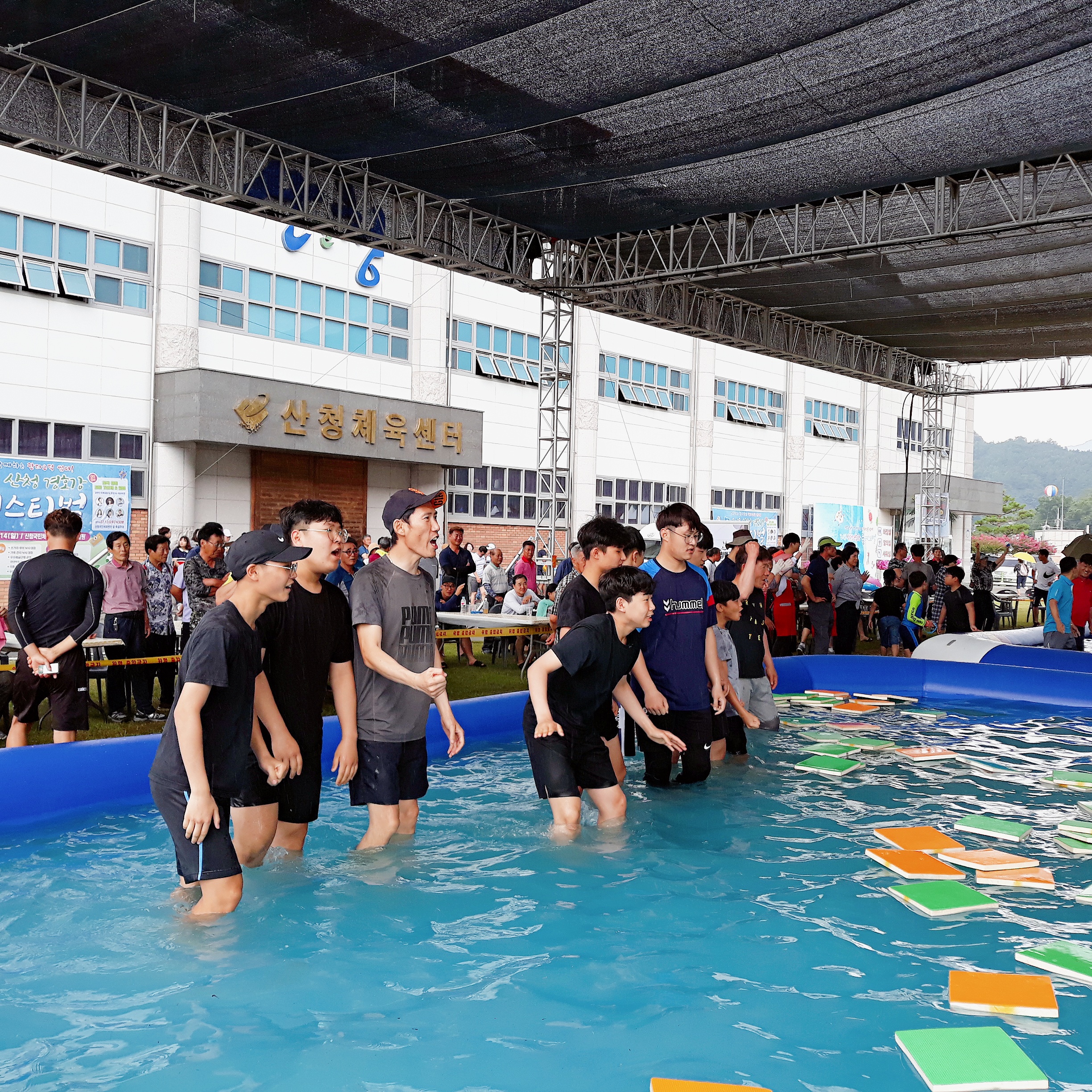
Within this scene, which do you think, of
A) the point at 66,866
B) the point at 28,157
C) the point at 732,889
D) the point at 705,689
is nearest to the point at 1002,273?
the point at 705,689

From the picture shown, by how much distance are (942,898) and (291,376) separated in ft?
56.0

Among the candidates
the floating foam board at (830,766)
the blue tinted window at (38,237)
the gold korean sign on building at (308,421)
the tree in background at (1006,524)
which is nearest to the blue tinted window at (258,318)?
the gold korean sign on building at (308,421)

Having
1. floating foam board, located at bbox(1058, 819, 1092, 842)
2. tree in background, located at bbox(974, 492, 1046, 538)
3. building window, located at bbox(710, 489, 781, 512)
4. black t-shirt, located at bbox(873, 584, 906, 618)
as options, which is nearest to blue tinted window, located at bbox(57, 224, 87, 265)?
black t-shirt, located at bbox(873, 584, 906, 618)

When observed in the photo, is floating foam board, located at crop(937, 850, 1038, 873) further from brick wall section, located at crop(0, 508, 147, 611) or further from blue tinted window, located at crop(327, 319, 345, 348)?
blue tinted window, located at crop(327, 319, 345, 348)

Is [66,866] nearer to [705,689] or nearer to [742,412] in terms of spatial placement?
[705,689]

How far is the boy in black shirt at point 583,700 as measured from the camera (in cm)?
477

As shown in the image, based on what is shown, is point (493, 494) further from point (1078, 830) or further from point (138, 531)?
point (1078, 830)

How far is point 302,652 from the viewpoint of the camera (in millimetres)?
4191

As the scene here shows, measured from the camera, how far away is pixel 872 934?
173 inches

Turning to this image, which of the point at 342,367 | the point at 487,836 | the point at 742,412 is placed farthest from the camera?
the point at 742,412

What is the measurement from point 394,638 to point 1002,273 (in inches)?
A: 490

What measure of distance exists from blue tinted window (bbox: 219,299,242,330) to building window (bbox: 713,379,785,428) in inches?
578

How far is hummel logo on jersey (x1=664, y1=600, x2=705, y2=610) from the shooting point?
5871 mm

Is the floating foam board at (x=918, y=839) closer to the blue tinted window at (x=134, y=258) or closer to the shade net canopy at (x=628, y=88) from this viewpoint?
the shade net canopy at (x=628, y=88)
